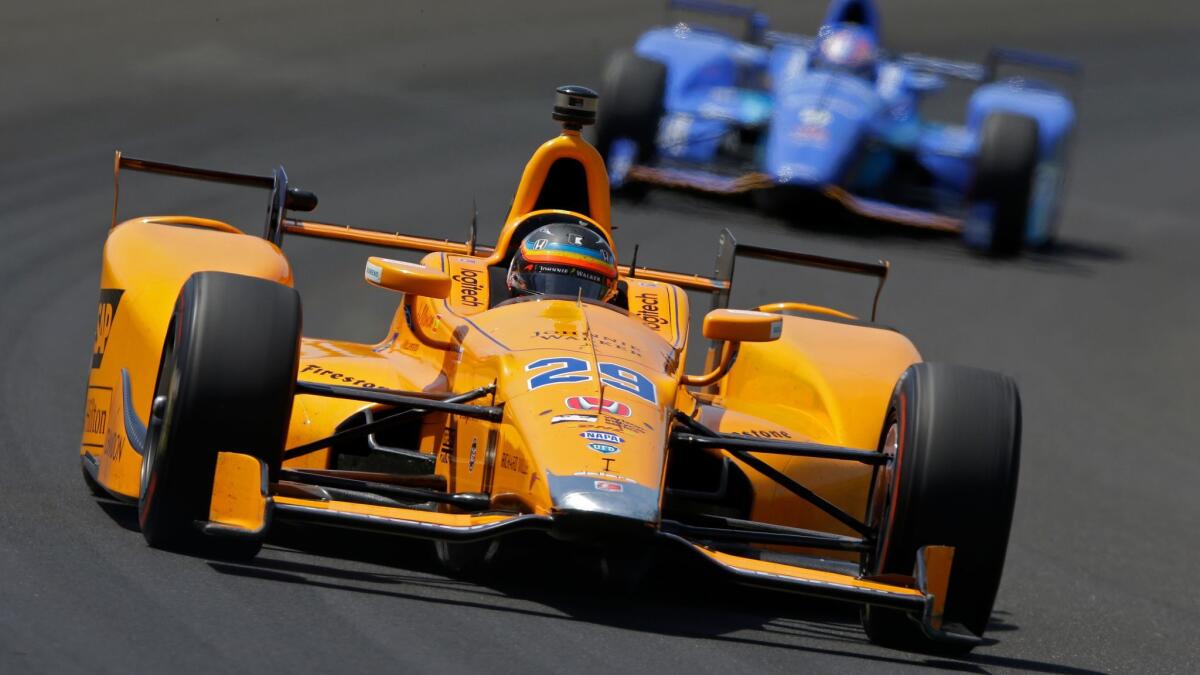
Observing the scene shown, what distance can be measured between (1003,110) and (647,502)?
13.5 m

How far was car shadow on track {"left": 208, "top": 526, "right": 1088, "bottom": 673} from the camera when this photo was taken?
7.56m

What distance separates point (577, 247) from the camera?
9.22m

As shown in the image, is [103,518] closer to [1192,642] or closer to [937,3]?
[1192,642]

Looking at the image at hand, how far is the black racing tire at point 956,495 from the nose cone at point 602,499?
1065 mm

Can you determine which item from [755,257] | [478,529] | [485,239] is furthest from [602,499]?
[485,239]

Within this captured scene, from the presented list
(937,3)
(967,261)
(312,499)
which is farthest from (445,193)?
(937,3)

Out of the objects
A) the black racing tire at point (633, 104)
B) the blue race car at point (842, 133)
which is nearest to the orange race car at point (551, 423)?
the blue race car at point (842, 133)

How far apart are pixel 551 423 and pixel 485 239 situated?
1071cm

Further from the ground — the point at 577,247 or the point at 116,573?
the point at 577,247

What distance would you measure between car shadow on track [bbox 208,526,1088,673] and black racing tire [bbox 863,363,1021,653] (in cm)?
18

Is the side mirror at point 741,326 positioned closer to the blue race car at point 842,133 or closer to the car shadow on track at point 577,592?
the car shadow on track at point 577,592

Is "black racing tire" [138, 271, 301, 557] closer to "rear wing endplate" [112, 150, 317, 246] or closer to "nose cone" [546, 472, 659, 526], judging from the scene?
"nose cone" [546, 472, 659, 526]

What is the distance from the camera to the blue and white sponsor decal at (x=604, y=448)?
7426 millimetres

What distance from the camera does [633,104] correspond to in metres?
19.4
